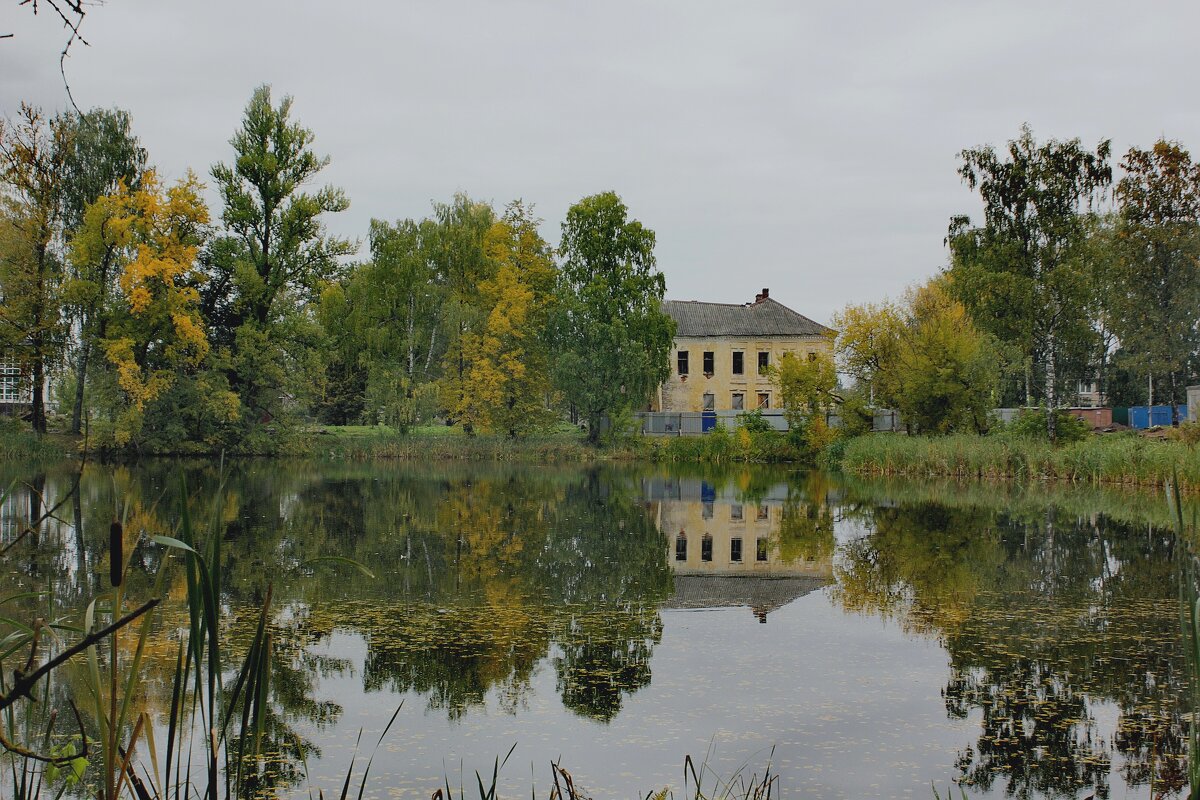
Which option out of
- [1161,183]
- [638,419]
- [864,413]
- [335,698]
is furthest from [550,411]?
[335,698]

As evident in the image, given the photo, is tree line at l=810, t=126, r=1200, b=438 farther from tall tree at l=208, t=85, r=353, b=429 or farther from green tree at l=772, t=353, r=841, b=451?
tall tree at l=208, t=85, r=353, b=429

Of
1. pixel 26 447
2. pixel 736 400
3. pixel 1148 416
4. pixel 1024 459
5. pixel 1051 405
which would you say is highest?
pixel 736 400

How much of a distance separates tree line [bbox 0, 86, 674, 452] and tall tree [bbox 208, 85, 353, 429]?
8 cm

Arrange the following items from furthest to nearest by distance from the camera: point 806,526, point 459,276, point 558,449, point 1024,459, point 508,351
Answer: point 459,276 → point 508,351 → point 558,449 → point 1024,459 → point 806,526

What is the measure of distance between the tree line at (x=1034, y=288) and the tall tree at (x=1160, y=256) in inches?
1.9

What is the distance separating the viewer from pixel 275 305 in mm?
41719

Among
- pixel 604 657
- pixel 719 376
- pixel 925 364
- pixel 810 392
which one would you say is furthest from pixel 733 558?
pixel 719 376

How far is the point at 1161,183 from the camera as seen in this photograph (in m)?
38.2

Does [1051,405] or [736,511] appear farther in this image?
[1051,405]

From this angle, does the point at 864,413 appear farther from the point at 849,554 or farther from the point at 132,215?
the point at 132,215

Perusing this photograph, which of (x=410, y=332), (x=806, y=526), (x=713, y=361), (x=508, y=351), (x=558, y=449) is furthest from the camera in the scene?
(x=713, y=361)

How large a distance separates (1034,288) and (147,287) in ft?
104

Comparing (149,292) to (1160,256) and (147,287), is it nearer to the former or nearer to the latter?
(147,287)

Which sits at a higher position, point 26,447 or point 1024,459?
point 26,447
